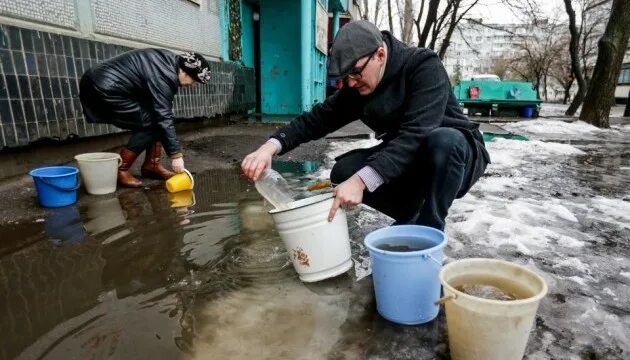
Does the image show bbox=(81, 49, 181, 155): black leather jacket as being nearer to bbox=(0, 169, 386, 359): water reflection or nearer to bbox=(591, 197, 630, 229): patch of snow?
bbox=(0, 169, 386, 359): water reflection

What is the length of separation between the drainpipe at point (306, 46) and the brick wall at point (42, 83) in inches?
156

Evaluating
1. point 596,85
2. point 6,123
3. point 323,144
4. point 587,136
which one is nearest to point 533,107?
point 596,85

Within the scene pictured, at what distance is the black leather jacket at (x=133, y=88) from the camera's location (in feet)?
11.3

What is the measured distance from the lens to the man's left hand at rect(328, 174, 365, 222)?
→ 1.78m

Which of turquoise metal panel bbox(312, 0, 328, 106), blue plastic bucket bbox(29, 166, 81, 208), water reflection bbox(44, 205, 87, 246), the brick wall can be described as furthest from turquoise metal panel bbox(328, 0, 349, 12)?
water reflection bbox(44, 205, 87, 246)

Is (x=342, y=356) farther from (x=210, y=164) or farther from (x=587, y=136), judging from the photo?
(x=587, y=136)

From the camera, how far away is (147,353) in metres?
1.48

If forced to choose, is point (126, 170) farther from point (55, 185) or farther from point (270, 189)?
point (270, 189)

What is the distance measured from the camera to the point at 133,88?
141 inches

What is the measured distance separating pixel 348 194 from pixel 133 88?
266 centimetres

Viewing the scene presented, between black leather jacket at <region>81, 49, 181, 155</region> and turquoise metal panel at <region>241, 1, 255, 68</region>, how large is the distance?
5023 mm

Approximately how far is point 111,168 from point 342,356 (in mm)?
2730

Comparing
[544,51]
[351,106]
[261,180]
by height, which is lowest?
[261,180]

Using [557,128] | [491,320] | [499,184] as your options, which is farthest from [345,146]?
[557,128]
